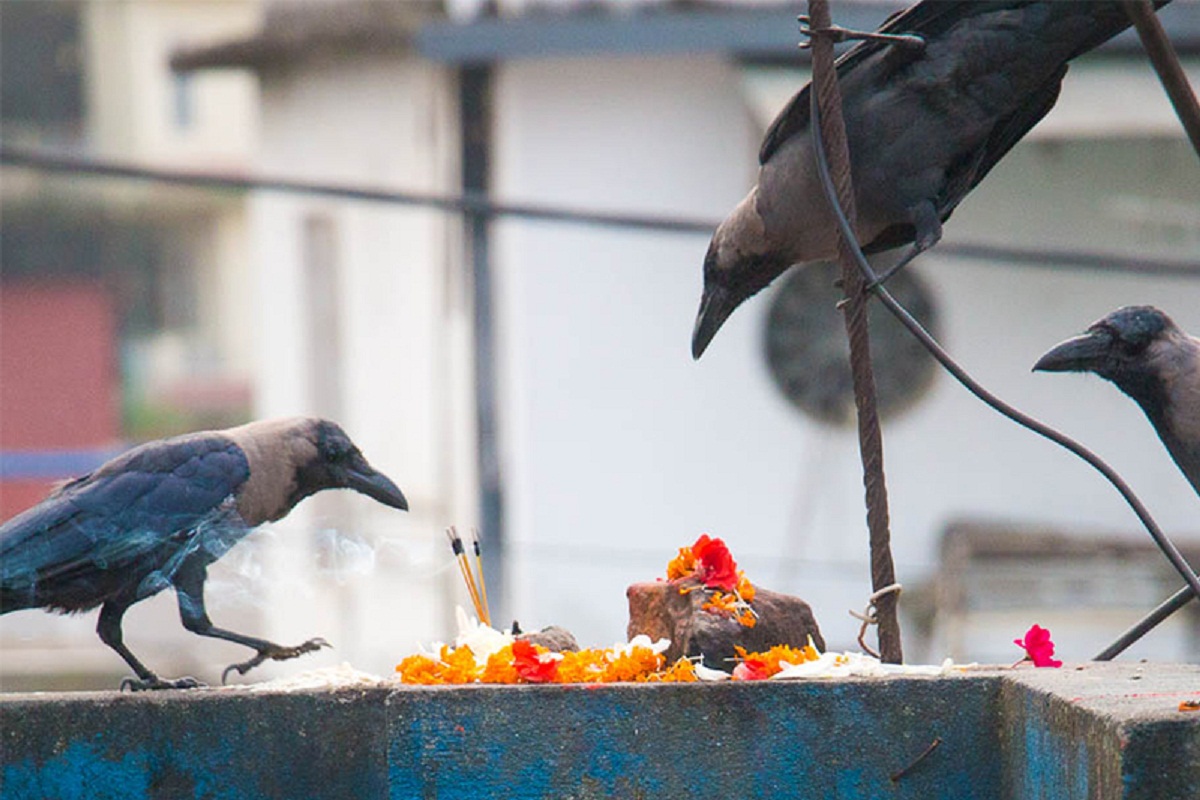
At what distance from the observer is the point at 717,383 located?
40.6 feet

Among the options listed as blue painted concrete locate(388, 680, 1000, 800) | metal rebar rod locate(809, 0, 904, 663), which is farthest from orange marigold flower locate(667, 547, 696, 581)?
blue painted concrete locate(388, 680, 1000, 800)

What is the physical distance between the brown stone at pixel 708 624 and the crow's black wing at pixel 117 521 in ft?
2.90

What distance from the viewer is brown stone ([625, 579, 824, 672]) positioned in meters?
4.20

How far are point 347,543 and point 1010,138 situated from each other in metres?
1.74

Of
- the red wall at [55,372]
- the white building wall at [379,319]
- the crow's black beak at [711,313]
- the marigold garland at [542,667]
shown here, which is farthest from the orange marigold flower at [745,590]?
the red wall at [55,372]

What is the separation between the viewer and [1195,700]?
358 cm

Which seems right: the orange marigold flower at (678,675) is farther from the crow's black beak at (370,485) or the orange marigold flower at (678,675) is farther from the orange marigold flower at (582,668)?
the crow's black beak at (370,485)

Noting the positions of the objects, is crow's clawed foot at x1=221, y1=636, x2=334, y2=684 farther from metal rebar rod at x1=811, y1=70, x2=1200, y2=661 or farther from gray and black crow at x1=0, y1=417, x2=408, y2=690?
metal rebar rod at x1=811, y1=70, x2=1200, y2=661

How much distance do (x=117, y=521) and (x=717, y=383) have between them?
8.05m

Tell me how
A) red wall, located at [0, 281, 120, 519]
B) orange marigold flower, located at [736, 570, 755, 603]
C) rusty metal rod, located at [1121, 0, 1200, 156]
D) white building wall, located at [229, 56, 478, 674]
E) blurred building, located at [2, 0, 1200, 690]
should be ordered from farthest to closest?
1. red wall, located at [0, 281, 120, 519]
2. white building wall, located at [229, 56, 478, 674]
3. blurred building, located at [2, 0, 1200, 690]
4. orange marigold flower, located at [736, 570, 755, 603]
5. rusty metal rod, located at [1121, 0, 1200, 156]

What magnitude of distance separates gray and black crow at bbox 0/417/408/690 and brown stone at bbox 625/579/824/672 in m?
0.67

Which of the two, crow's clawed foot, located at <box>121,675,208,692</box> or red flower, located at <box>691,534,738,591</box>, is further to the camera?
crow's clawed foot, located at <box>121,675,208,692</box>

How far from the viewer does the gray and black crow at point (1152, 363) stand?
4.73 meters

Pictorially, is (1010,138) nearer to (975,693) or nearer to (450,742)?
(975,693)
